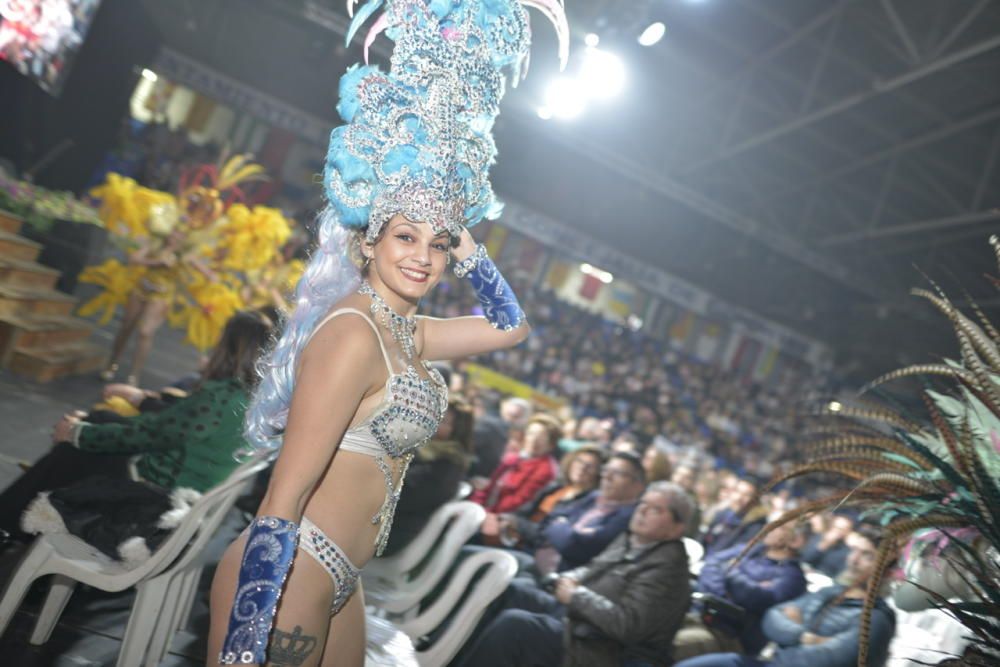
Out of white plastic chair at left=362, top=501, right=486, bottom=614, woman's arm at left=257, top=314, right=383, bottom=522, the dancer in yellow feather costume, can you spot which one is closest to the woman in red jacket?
white plastic chair at left=362, top=501, right=486, bottom=614

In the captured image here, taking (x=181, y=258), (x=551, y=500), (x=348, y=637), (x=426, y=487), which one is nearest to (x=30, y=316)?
(x=181, y=258)

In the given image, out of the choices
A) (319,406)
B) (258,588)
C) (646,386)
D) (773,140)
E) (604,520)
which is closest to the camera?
(258,588)

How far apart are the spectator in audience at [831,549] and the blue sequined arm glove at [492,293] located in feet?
15.4

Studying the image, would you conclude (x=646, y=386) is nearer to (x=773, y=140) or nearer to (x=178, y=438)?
(x=773, y=140)

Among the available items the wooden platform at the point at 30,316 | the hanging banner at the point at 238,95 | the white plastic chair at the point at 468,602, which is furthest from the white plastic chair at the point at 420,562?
the hanging banner at the point at 238,95

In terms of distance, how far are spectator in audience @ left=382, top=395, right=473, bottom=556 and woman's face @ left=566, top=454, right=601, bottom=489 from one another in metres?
1.19

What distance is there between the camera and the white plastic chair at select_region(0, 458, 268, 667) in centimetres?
241

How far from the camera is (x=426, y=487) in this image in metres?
3.66

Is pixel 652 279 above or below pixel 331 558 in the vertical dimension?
above

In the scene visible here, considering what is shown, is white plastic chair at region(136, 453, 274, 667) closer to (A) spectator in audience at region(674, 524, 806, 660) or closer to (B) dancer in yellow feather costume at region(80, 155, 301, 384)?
(A) spectator in audience at region(674, 524, 806, 660)

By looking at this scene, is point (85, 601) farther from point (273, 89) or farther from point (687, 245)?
point (687, 245)

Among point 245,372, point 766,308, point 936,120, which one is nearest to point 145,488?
point 245,372

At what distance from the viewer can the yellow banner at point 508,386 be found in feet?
40.9

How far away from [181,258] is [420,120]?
17.0 ft
